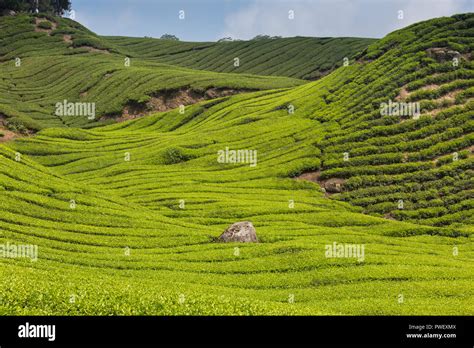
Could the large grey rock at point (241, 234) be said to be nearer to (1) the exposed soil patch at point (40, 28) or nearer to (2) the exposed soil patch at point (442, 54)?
(2) the exposed soil patch at point (442, 54)

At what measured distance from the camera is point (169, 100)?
98750mm

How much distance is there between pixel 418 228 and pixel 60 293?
3321 centimetres

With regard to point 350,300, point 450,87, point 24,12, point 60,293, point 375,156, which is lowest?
point 350,300

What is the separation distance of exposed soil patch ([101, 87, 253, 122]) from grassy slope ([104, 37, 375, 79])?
119 ft

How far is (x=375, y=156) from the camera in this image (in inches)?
2206

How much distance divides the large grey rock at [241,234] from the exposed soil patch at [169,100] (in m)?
61.9

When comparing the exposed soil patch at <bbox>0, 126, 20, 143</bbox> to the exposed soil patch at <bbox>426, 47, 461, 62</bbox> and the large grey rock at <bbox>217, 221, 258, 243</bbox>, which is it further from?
the exposed soil patch at <bbox>426, 47, 461, 62</bbox>

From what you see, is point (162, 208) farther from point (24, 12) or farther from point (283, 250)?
point (24, 12)

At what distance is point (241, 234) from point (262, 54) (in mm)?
121204

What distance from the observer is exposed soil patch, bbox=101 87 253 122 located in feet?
314

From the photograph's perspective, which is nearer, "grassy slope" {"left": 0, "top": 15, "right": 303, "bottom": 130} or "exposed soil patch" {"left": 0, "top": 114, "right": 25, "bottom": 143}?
"exposed soil patch" {"left": 0, "top": 114, "right": 25, "bottom": 143}

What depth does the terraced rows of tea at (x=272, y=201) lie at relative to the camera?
87.1 feet

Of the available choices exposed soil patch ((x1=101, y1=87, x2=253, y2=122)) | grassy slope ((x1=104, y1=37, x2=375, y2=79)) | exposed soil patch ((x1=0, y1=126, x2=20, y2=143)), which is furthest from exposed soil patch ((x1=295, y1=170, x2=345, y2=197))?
grassy slope ((x1=104, y1=37, x2=375, y2=79))
